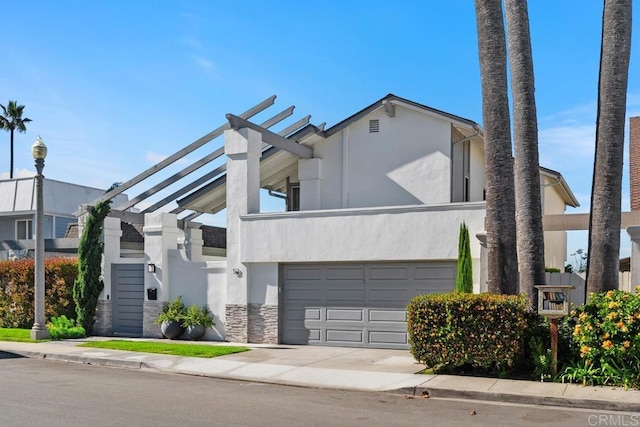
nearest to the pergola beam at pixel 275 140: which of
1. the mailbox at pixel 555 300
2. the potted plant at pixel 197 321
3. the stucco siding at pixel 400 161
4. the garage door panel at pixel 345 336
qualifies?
the stucco siding at pixel 400 161

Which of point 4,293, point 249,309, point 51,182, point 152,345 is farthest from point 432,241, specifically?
point 51,182

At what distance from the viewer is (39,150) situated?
19172 mm

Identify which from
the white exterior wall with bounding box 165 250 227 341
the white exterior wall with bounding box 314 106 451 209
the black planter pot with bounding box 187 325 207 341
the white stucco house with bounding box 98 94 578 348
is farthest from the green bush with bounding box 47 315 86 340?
the white exterior wall with bounding box 314 106 451 209

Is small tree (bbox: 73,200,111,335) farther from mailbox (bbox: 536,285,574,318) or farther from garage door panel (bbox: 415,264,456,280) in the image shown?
mailbox (bbox: 536,285,574,318)

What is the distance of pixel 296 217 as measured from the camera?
18.2m

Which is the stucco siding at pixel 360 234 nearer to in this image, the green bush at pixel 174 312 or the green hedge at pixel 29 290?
the green bush at pixel 174 312

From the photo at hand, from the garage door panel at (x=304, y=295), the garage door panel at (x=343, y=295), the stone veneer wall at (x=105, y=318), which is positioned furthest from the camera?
the stone veneer wall at (x=105, y=318)

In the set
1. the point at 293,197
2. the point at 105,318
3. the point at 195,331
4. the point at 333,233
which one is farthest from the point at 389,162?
the point at 105,318

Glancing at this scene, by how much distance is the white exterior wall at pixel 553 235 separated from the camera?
2221 cm

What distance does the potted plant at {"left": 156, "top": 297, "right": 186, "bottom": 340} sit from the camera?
19.1 m

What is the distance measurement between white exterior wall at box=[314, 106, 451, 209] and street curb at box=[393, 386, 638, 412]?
9.27 meters

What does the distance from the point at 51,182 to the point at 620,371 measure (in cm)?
3110

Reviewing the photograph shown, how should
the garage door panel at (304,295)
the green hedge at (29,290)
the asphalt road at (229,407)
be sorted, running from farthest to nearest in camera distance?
1. the green hedge at (29,290)
2. the garage door panel at (304,295)
3. the asphalt road at (229,407)

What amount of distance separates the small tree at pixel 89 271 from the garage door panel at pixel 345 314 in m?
7.35
